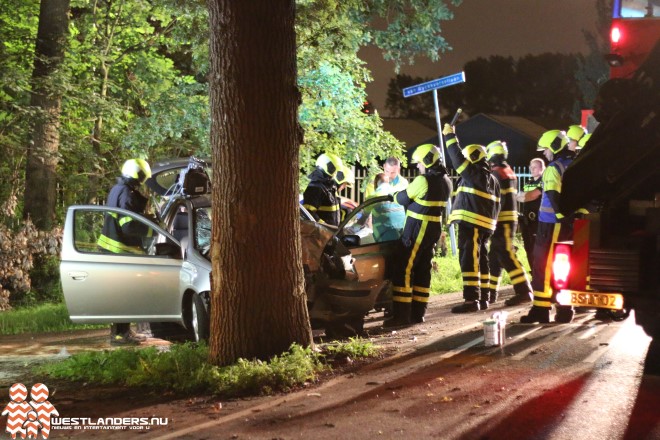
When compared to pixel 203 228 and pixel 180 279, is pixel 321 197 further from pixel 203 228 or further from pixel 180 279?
pixel 180 279

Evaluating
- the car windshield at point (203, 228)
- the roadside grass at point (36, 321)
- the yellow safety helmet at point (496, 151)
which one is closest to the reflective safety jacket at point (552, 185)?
the yellow safety helmet at point (496, 151)

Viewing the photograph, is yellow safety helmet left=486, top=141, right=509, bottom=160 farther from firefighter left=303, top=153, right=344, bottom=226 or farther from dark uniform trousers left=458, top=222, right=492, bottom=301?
firefighter left=303, top=153, right=344, bottom=226

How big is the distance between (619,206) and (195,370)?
11.1ft

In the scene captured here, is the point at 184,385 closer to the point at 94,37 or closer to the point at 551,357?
the point at 551,357

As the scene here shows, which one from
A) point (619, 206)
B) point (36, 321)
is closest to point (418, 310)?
point (619, 206)

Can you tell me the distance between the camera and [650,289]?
6.29m

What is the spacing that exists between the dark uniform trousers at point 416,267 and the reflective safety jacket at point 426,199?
0.03 m

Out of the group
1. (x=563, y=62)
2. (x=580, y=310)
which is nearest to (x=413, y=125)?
(x=563, y=62)

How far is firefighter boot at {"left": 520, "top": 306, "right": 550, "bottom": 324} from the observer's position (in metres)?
10.3

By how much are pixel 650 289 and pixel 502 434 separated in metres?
1.54

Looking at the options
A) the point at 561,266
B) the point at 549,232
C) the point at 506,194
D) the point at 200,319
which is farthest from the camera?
the point at 506,194

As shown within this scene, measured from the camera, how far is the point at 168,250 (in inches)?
367

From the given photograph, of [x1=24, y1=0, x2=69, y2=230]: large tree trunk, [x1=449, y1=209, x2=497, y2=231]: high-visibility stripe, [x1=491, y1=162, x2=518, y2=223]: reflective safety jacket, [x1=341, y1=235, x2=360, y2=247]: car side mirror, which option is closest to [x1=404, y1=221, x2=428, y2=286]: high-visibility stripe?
[x1=341, y1=235, x2=360, y2=247]: car side mirror

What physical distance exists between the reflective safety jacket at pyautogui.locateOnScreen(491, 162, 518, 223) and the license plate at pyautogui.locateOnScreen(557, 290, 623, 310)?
5.97 meters
